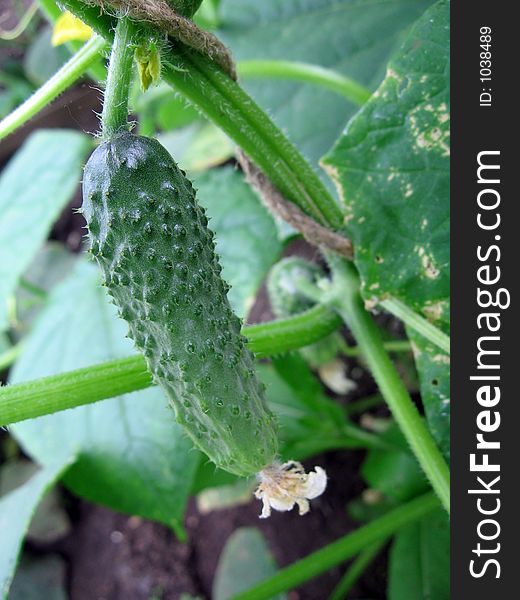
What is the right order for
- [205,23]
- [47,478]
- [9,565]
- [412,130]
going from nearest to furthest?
[412,130], [9,565], [47,478], [205,23]

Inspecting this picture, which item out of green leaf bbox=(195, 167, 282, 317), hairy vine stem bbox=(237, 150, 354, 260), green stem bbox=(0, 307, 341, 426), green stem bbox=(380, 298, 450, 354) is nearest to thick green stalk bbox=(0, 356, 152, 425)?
green stem bbox=(0, 307, 341, 426)

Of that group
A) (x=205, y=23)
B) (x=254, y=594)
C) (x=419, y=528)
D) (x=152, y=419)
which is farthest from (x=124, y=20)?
(x=419, y=528)

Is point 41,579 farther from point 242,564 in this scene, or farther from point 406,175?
point 406,175

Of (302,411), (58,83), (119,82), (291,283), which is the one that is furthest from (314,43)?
(119,82)

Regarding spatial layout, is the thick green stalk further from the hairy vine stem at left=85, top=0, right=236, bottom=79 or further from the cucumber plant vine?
the hairy vine stem at left=85, top=0, right=236, bottom=79

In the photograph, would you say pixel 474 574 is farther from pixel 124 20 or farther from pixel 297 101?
pixel 297 101

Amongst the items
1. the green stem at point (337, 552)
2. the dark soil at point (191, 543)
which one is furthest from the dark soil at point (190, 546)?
the green stem at point (337, 552)

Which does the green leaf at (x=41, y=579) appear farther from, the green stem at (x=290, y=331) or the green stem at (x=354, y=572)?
the green stem at (x=290, y=331)
